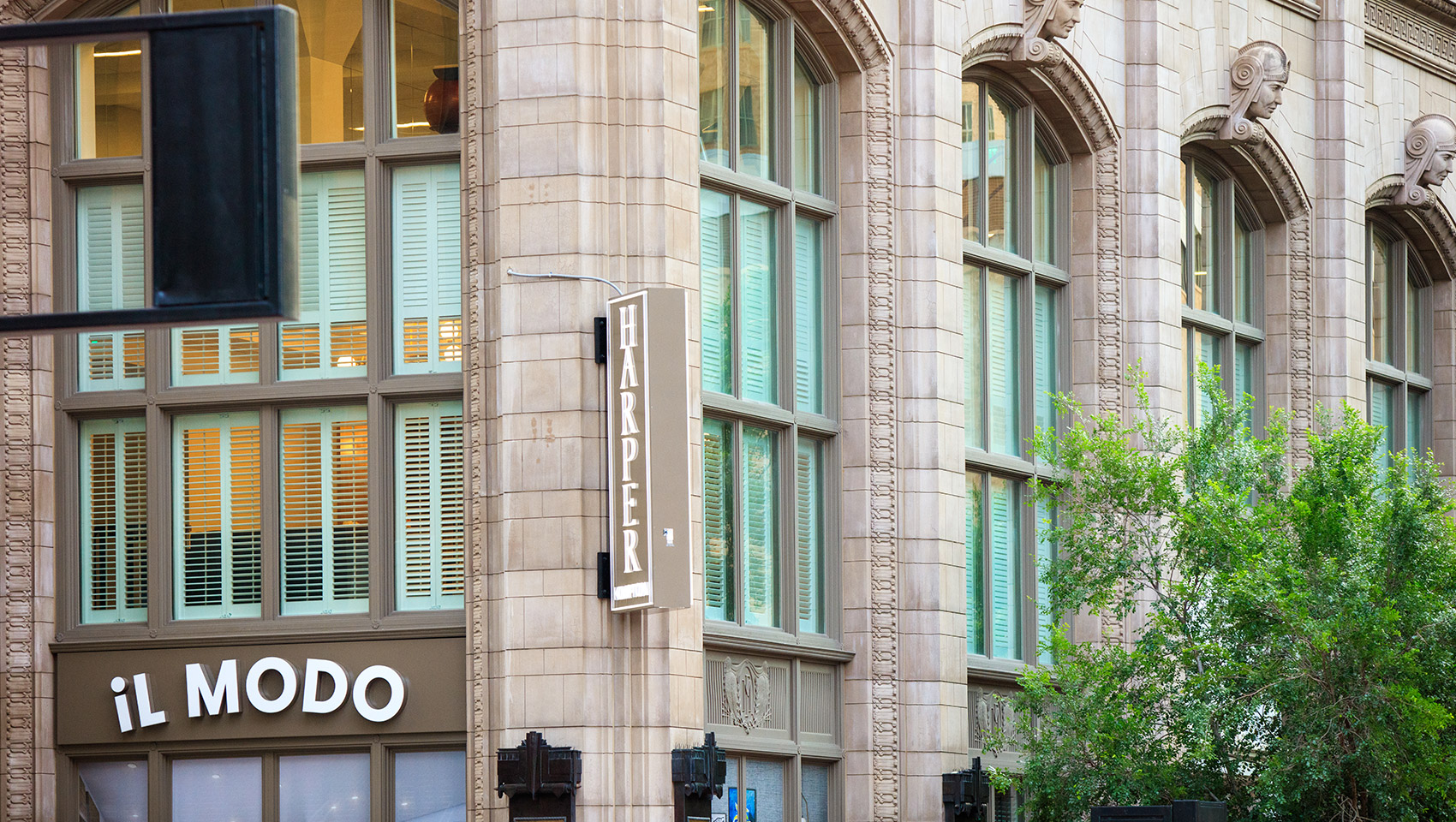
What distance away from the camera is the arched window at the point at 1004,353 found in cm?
2794

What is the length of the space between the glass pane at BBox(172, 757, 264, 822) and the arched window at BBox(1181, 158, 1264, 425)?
A: 16126mm

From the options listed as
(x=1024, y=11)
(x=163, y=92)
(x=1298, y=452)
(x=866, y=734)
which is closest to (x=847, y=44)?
(x=1024, y=11)

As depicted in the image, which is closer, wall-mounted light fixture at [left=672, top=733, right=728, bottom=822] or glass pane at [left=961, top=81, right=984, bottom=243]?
wall-mounted light fixture at [left=672, top=733, right=728, bottom=822]

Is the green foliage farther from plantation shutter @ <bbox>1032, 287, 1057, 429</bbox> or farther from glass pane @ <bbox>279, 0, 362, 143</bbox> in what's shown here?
glass pane @ <bbox>279, 0, 362, 143</bbox>

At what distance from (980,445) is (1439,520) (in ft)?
23.8

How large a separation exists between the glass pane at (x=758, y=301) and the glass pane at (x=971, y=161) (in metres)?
4.22

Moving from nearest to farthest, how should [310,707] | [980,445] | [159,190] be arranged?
[159,190] → [310,707] → [980,445]

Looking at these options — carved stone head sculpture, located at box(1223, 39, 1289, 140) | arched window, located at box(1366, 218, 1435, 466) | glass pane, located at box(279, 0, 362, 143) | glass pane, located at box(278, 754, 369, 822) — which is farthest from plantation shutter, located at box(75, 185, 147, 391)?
arched window, located at box(1366, 218, 1435, 466)

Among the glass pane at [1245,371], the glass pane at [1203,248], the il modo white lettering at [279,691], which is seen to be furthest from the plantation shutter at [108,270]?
the glass pane at [1245,371]

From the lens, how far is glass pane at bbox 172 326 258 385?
22594mm

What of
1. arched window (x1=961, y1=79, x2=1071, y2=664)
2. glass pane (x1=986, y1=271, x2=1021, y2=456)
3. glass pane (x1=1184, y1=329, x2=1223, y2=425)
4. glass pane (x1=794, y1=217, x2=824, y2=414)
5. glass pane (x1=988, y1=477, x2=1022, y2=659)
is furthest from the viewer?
glass pane (x1=1184, y1=329, x2=1223, y2=425)

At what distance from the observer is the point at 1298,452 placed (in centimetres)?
3453

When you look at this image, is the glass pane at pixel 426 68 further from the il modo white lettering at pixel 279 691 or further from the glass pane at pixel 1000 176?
the glass pane at pixel 1000 176

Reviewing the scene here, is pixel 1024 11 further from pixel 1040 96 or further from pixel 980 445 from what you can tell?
pixel 980 445
